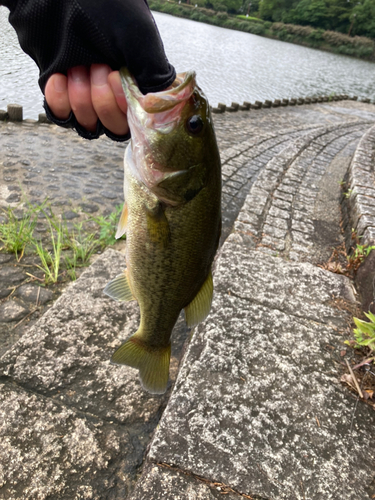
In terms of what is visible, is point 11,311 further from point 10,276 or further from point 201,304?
point 201,304

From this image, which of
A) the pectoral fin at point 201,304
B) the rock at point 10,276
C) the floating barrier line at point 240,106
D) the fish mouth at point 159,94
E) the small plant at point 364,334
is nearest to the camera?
the fish mouth at point 159,94

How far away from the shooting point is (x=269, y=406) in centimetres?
194

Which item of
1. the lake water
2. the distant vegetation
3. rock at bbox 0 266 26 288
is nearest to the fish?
rock at bbox 0 266 26 288

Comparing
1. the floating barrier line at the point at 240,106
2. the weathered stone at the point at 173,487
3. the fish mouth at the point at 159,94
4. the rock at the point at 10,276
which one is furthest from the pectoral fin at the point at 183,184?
the floating barrier line at the point at 240,106

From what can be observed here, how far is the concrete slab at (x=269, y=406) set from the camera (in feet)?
5.38

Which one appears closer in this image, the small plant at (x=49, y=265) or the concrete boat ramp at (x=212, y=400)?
the concrete boat ramp at (x=212, y=400)

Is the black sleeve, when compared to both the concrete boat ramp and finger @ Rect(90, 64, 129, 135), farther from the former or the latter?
the concrete boat ramp

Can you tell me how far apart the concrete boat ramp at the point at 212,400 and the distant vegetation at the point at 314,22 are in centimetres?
5995

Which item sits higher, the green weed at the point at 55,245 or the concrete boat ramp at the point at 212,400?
the concrete boat ramp at the point at 212,400

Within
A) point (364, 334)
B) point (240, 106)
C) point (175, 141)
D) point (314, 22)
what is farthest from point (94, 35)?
point (314, 22)

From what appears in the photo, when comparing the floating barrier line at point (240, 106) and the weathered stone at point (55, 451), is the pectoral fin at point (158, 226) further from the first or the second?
the floating barrier line at point (240, 106)

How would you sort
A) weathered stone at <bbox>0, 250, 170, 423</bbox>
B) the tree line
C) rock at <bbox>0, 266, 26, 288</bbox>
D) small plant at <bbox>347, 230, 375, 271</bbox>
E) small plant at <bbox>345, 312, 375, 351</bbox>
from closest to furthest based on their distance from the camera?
weathered stone at <bbox>0, 250, 170, 423</bbox> → small plant at <bbox>345, 312, 375, 351</bbox> → small plant at <bbox>347, 230, 375, 271</bbox> → rock at <bbox>0, 266, 26, 288</bbox> → the tree line

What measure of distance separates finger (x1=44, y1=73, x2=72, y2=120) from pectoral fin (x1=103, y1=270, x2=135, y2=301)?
0.83 meters

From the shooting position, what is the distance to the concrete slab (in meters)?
1.64
